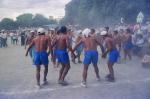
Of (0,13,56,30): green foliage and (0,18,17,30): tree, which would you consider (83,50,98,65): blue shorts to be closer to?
(0,13,56,30): green foliage

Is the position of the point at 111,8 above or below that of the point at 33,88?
above

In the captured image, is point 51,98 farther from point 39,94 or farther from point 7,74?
point 7,74

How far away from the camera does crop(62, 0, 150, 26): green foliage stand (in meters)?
40.4

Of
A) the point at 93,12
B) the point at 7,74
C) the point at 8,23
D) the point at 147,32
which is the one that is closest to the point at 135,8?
the point at 93,12

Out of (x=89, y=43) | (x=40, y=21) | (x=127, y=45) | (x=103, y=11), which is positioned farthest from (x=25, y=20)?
(x=89, y=43)

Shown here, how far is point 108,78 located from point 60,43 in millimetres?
1947

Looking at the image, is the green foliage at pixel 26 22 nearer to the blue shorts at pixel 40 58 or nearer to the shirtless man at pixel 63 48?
the shirtless man at pixel 63 48

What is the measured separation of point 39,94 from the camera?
960 centimetres

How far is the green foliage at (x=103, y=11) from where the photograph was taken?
40375mm

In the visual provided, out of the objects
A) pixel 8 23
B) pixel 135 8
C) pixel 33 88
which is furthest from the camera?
pixel 8 23

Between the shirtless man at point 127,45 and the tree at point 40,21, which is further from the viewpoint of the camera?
the tree at point 40,21

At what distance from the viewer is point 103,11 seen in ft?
156

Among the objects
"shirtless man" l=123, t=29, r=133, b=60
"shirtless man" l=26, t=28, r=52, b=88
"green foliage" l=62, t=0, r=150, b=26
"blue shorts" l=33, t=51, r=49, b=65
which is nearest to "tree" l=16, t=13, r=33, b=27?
"green foliage" l=62, t=0, r=150, b=26

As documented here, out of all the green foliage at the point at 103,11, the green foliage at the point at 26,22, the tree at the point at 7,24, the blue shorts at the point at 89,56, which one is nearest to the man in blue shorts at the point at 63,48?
the blue shorts at the point at 89,56
